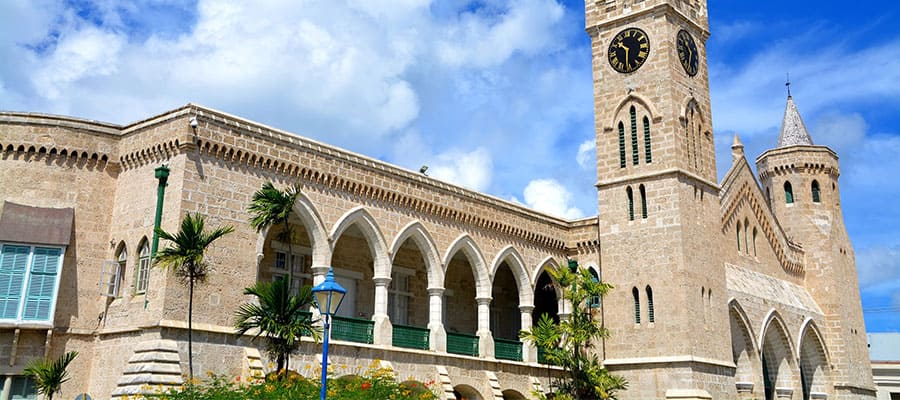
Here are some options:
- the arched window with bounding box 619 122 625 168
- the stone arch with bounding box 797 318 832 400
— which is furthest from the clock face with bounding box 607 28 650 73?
the stone arch with bounding box 797 318 832 400

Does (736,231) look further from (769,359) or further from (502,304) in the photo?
(502,304)

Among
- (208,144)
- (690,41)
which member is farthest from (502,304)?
(208,144)

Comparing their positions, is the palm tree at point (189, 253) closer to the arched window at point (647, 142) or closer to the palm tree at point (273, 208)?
the palm tree at point (273, 208)

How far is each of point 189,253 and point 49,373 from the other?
364cm

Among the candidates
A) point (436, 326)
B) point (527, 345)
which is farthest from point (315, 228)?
point (527, 345)

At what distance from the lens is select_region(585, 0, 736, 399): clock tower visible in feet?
88.3

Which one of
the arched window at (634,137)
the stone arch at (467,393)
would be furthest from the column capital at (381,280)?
the arched window at (634,137)

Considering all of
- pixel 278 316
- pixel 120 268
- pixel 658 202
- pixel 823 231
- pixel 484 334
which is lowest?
pixel 278 316

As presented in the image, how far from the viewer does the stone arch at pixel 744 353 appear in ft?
98.9

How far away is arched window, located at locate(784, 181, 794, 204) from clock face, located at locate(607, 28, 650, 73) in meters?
13.1

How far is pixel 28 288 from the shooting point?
19.2 m

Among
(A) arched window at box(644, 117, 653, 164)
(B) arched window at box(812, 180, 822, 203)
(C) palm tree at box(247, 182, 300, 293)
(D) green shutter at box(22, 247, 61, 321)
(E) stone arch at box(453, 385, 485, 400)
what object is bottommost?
(E) stone arch at box(453, 385, 485, 400)

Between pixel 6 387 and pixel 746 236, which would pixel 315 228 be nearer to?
pixel 6 387

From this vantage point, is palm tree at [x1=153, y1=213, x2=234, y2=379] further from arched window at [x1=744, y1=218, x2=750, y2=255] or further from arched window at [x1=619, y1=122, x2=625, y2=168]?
arched window at [x1=744, y1=218, x2=750, y2=255]
